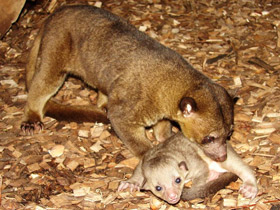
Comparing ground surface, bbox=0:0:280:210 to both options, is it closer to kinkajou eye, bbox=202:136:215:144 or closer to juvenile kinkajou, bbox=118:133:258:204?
juvenile kinkajou, bbox=118:133:258:204

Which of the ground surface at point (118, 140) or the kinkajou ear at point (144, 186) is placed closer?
the kinkajou ear at point (144, 186)

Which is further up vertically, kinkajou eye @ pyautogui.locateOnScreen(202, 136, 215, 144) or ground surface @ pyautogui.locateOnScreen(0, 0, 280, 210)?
kinkajou eye @ pyautogui.locateOnScreen(202, 136, 215, 144)

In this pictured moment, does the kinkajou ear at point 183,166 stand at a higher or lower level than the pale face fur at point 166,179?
higher

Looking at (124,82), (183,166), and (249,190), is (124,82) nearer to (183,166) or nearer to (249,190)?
(183,166)

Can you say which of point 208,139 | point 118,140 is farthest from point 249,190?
point 118,140

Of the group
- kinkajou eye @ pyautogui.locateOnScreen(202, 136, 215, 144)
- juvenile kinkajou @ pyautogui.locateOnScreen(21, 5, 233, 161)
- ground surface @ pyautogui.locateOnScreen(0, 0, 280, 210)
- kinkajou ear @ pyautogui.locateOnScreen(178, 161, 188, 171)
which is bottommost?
ground surface @ pyautogui.locateOnScreen(0, 0, 280, 210)

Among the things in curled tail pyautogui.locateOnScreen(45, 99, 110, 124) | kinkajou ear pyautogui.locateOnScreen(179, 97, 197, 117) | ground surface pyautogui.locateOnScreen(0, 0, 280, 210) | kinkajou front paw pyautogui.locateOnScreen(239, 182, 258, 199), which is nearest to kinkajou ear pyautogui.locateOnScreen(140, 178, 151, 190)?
ground surface pyautogui.locateOnScreen(0, 0, 280, 210)

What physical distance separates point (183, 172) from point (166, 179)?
0.25 meters

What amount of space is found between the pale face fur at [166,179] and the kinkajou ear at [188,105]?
2.25 ft

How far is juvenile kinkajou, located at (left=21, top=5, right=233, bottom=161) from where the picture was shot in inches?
231

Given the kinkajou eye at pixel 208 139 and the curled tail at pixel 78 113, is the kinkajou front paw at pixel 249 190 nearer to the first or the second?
the kinkajou eye at pixel 208 139

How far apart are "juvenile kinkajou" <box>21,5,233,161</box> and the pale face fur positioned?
0.52 meters

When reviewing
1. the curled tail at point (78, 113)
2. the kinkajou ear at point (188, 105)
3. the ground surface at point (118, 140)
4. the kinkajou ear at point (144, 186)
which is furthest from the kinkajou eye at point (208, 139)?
the curled tail at point (78, 113)

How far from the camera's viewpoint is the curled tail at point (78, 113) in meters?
7.19
